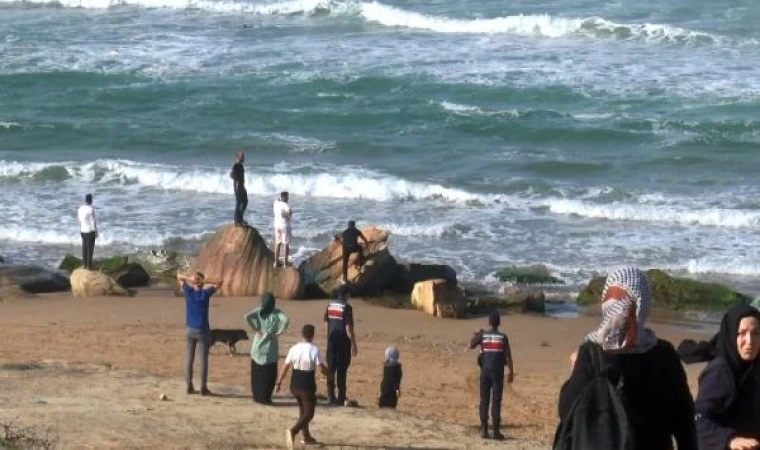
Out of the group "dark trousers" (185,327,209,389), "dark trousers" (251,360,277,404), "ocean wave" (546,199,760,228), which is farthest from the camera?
"ocean wave" (546,199,760,228)

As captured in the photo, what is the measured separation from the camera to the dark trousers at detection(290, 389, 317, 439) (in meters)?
13.1

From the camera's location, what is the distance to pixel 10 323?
20219 millimetres

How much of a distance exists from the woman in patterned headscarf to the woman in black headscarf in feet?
1.91

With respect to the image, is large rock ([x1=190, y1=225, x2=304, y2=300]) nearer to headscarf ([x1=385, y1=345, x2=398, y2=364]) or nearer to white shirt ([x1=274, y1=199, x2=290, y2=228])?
white shirt ([x1=274, y1=199, x2=290, y2=228])

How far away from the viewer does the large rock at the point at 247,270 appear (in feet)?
72.8

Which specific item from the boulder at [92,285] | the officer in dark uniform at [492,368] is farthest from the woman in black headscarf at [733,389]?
the boulder at [92,285]

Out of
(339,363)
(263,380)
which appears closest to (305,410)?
(263,380)

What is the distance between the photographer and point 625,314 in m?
5.90

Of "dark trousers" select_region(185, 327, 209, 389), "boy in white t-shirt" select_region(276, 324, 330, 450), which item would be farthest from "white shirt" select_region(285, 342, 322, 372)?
"dark trousers" select_region(185, 327, 209, 389)

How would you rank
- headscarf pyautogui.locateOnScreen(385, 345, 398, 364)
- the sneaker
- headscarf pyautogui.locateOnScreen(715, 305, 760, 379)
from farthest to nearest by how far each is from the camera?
headscarf pyautogui.locateOnScreen(385, 345, 398, 364) → the sneaker → headscarf pyautogui.locateOnScreen(715, 305, 760, 379)

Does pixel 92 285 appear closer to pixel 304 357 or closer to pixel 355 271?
pixel 355 271

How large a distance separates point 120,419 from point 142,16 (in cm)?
3928

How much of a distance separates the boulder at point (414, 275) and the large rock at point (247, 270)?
1455 mm

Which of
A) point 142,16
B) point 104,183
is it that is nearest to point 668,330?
point 104,183
